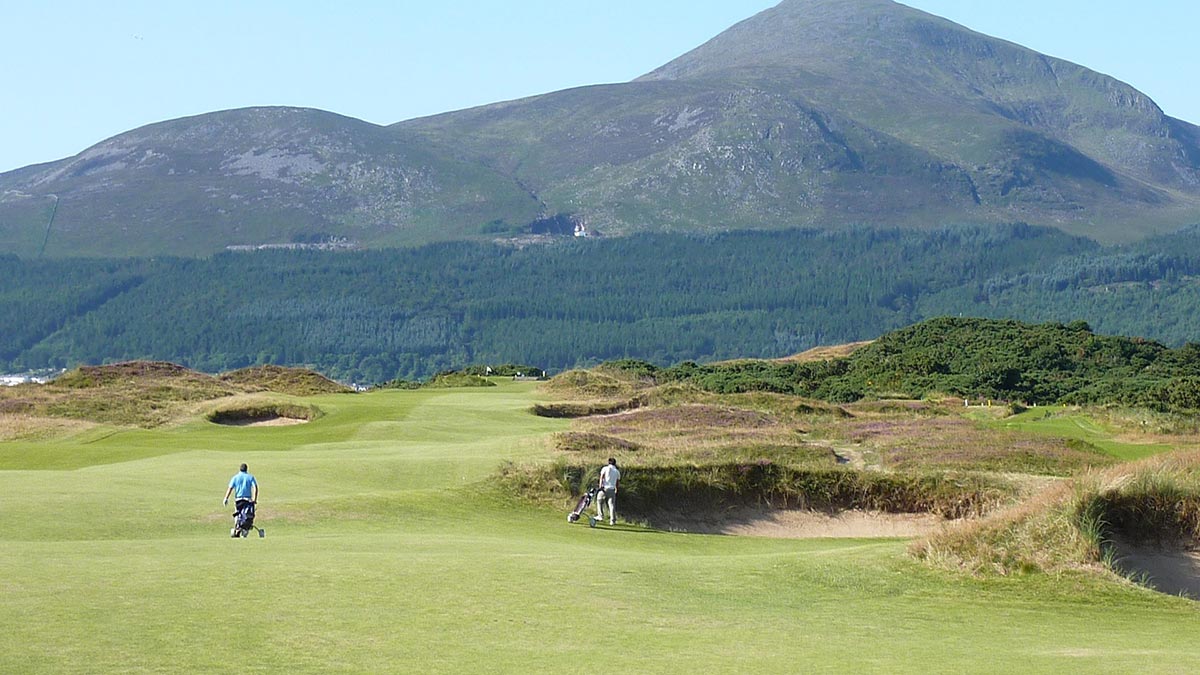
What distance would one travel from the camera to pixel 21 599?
15836mm

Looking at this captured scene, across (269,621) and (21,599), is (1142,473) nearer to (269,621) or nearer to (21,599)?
(269,621)

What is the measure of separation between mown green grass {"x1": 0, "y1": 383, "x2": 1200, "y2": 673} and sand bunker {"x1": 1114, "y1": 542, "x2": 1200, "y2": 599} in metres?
2.04

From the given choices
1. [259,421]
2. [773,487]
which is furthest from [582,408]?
[773,487]

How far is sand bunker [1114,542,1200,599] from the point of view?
21750 millimetres

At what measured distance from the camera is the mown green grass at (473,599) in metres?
14.2

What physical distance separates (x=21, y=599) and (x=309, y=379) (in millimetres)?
61524

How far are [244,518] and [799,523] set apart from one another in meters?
13.6

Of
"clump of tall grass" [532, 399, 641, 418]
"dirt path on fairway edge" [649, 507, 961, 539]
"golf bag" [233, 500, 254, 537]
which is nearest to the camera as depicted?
"golf bag" [233, 500, 254, 537]

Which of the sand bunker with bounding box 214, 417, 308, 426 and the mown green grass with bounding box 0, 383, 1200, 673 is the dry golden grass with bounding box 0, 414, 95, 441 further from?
the mown green grass with bounding box 0, 383, 1200, 673

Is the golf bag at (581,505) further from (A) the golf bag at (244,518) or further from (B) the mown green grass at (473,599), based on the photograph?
(A) the golf bag at (244,518)

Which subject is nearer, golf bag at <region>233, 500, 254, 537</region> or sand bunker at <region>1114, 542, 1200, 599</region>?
sand bunker at <region>1114, 542, 1200, 599</region>

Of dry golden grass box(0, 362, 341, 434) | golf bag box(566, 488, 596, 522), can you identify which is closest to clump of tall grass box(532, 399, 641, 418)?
dry golden grass box(0, 362, 341, 434)

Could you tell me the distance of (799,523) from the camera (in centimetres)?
3309

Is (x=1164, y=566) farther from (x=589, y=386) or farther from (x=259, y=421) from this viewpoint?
(x=589, y=386)
